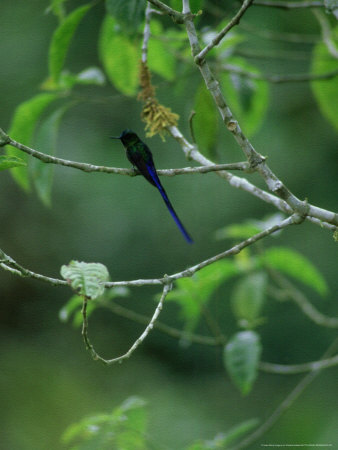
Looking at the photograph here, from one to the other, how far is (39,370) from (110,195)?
1272mm

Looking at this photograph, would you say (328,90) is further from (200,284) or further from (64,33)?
(64,33)

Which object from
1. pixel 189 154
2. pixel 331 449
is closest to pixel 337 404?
pixel 331 449

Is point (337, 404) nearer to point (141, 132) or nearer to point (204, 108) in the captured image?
point (141, 132)

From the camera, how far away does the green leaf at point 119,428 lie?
1.55 m

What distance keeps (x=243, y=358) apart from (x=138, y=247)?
6.95 feet

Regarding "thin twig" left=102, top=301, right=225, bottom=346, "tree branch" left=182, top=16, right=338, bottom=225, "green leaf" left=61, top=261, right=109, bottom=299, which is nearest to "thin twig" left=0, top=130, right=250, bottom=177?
"tree branch" left=182, top=16, right=338, bottom=225

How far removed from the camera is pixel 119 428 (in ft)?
5.31

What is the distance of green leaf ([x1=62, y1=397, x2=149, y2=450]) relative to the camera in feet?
5.09

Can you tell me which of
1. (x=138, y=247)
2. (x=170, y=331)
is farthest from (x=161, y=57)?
(x=138, y=247)

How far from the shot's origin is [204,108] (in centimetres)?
156

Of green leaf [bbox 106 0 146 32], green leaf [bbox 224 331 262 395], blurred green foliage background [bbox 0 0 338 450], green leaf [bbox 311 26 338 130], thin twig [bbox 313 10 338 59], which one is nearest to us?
green leaf [bbox 106 0 146 32]

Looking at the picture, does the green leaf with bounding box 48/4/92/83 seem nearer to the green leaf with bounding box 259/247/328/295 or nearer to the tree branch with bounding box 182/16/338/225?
the tree branch with bounding box 182/16/338/225

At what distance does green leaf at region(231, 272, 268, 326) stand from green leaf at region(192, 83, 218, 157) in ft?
1.73

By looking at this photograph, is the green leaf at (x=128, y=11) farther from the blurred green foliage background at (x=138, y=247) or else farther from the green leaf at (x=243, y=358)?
the blurred green foliage background at (x=138, y=247)
